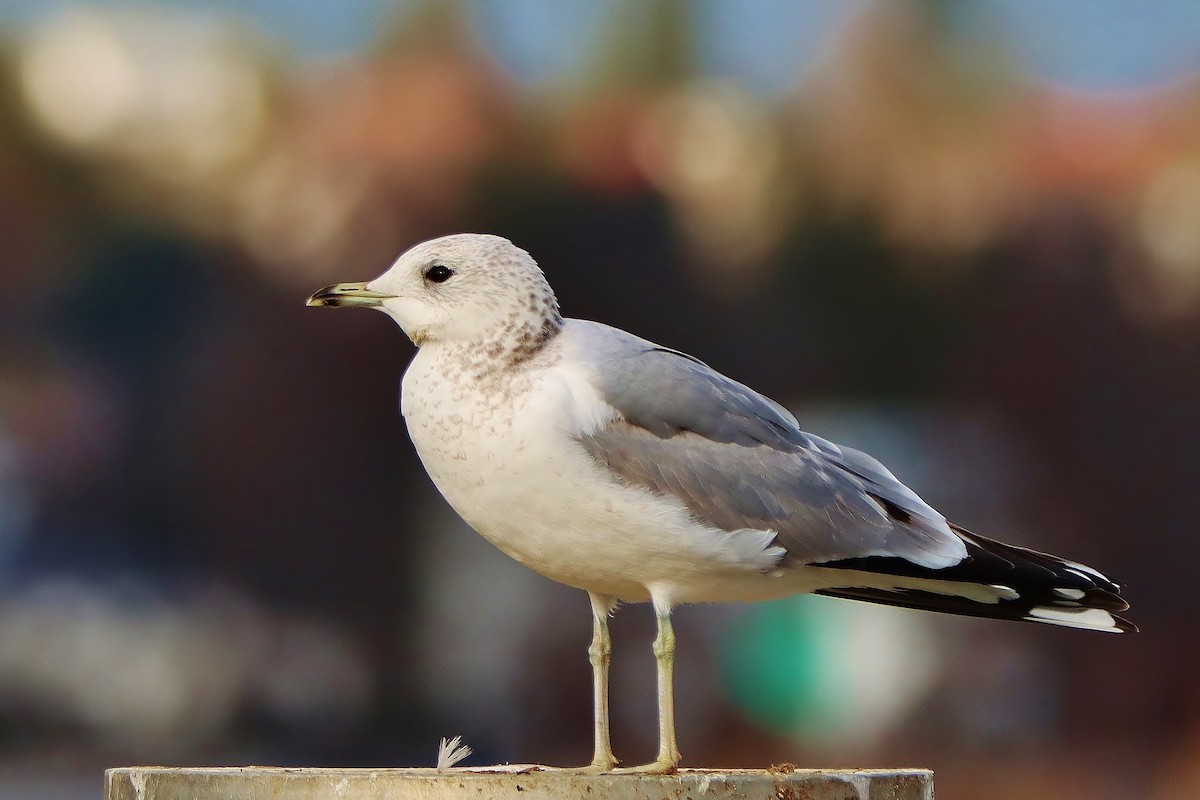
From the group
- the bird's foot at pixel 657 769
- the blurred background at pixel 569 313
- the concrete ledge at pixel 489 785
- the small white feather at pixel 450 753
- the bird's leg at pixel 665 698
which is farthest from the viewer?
the blurred background at pixel 569 313

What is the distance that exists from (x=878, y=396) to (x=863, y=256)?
133 centimetres

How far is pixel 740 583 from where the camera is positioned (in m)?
3.39

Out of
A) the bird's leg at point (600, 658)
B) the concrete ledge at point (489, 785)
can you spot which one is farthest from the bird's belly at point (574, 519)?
the concrete ledge at point (489, 785)

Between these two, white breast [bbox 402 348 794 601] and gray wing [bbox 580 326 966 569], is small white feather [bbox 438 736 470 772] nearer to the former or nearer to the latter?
white breast [bbox 402 348 794 601]

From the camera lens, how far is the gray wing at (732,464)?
333cm

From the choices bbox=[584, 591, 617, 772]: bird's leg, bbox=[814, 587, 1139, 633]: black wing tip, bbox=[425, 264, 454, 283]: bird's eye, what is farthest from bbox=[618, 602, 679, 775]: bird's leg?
bbox=[425, 264, 454, 283]: bird's eye

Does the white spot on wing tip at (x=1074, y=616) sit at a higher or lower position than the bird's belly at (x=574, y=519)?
lower

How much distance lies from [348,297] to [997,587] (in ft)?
4.56

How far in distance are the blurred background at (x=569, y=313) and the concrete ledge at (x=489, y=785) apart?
7.36 metres

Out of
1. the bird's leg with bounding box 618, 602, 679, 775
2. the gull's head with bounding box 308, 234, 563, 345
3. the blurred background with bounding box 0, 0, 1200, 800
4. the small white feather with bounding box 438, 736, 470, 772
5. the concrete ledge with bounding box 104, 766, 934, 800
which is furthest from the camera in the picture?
the blurred background with bounding box 0, 0, 1200, 800

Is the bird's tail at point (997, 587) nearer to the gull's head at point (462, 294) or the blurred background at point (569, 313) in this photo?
the gull's head at point (462, 294)

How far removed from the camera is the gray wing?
333 centimetres

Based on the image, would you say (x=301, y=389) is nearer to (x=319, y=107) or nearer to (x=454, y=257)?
(x=319, y=107)

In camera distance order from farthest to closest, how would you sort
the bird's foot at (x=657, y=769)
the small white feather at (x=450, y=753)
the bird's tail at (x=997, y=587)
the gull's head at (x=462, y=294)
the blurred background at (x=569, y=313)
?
the blurred background at (x=569, y=313)
the bird's tail at (x=997, y=587)
the gull's head at (x=462, y=294)
the small white feather at (x=450, y=753)
the bird's foot at (x=657, y=769)
